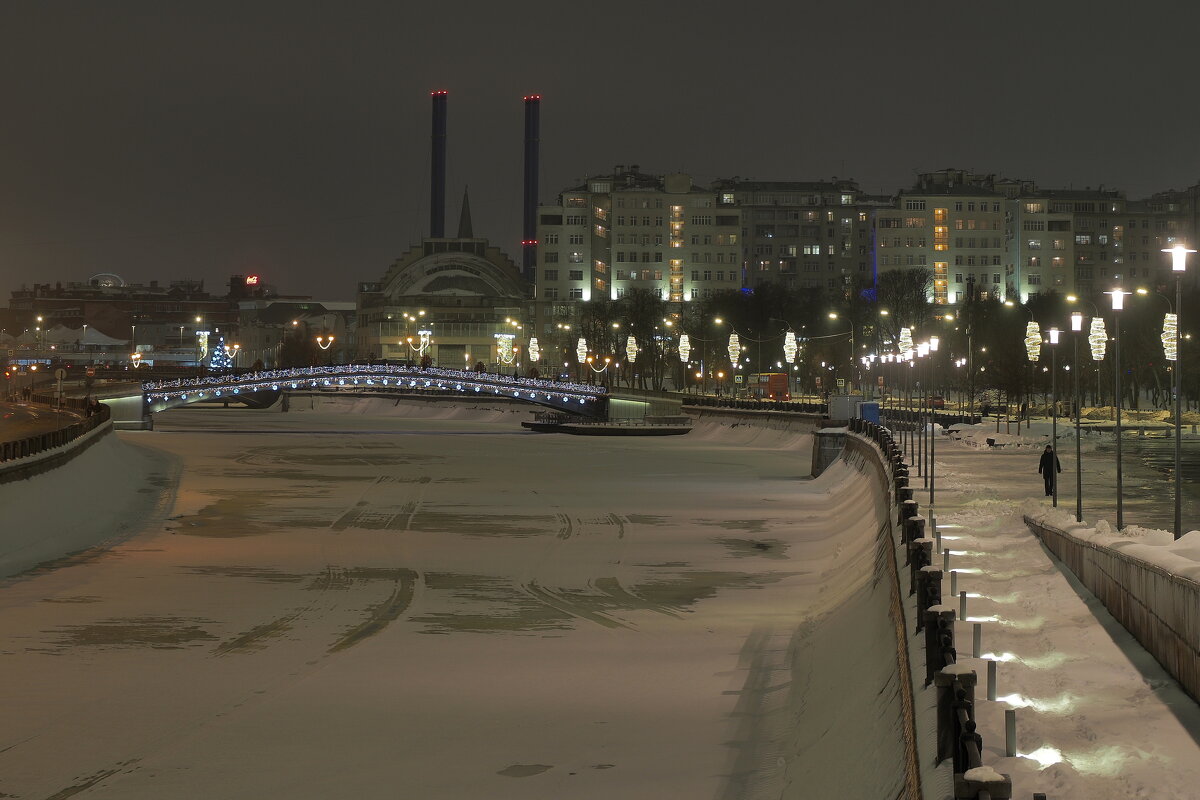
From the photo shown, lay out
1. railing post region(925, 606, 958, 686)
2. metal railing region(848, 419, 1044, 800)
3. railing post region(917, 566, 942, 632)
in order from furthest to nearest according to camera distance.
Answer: railing post region(917, 566, 942, 632)
railing post region(925, 606, 958, 686)
metal railing region(848, 419, 1044, 800)

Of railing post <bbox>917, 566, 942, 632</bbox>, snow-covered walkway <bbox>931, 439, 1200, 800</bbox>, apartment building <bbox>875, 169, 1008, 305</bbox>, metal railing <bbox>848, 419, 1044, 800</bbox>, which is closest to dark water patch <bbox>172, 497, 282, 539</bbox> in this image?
snow-covered walkway <bbox>931, 439, 1200, 800</bbox>

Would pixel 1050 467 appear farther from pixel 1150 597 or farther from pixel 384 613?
pixel 1150 597

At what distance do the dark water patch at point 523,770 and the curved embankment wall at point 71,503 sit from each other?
1851 cm

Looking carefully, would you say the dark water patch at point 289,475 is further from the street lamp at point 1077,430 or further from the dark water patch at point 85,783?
the dark water patch at point 85,783

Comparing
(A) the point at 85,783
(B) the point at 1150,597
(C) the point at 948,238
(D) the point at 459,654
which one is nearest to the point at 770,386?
(C) the point at 948,238

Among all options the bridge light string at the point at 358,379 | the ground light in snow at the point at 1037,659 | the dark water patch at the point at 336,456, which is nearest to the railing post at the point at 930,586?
the ground light in snow at the point at 1037,659

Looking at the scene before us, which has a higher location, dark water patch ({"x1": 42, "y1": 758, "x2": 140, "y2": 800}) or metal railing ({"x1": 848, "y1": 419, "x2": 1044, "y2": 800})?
metal railing ({"x1": 848, "y1": 419, "x2": 1044, "y2": 800})

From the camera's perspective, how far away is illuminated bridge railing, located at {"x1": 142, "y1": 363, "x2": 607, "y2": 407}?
352 feet

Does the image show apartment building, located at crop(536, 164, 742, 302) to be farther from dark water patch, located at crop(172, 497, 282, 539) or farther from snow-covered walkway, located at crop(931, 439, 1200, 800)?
snow-covered walkway, located at crop(931, 439, 1200, 800)

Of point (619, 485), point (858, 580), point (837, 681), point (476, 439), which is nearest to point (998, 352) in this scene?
point (476, 439)

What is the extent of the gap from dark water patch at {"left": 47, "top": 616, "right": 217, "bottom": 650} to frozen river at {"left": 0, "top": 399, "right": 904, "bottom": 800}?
80 millimetres

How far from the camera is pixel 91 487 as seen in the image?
47469 millimetres

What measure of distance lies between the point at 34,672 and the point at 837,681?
1058 centimetres

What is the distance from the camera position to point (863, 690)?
16578 mm
